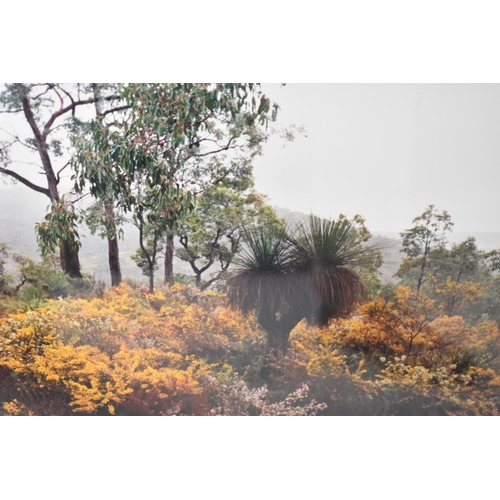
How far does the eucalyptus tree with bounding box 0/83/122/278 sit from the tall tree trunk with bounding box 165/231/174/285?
0.71m

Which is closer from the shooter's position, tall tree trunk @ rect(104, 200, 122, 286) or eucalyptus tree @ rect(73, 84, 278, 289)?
eucalyptus tree @ rect(73, 84, 278, 289)

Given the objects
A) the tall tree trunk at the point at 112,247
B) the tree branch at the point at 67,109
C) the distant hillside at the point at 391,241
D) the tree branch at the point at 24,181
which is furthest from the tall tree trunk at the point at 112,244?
the distant hillside at the point at 391,241

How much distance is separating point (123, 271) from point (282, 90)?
6.24 feet

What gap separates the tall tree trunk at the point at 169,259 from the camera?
3.78 metres

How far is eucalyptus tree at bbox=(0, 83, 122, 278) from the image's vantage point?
143 inches

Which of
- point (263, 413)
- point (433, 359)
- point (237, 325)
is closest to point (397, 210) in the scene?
point (433, 359)

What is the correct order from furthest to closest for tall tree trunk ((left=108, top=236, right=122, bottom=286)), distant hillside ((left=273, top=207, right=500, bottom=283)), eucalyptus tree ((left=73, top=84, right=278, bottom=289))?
tall tree trunk ((left=108, top=236, right=122, bottom=286))
distant hillside ((left=273, top=207, right=500, bottom=283))
eucalyptus tree ((left=73, top=84, right=278, bottom=289))

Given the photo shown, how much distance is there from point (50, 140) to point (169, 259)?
134 centimetres

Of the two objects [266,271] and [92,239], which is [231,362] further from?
[92,239]

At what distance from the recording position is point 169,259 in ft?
12.4

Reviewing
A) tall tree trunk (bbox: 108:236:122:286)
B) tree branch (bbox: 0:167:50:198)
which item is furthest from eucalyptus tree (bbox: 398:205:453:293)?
tree branch (bbox: 0:167:50:198)

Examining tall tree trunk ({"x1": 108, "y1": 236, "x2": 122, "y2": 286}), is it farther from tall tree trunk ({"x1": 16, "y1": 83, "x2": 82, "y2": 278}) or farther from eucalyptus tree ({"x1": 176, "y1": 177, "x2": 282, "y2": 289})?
eucalyptus tree ({"x1": 176, "y1": 177, "x2": 282, "y2": 289})

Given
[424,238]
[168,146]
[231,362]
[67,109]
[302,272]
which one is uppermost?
[67,109]

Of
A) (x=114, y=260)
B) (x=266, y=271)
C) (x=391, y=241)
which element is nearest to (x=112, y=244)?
(x=114, y=260)
